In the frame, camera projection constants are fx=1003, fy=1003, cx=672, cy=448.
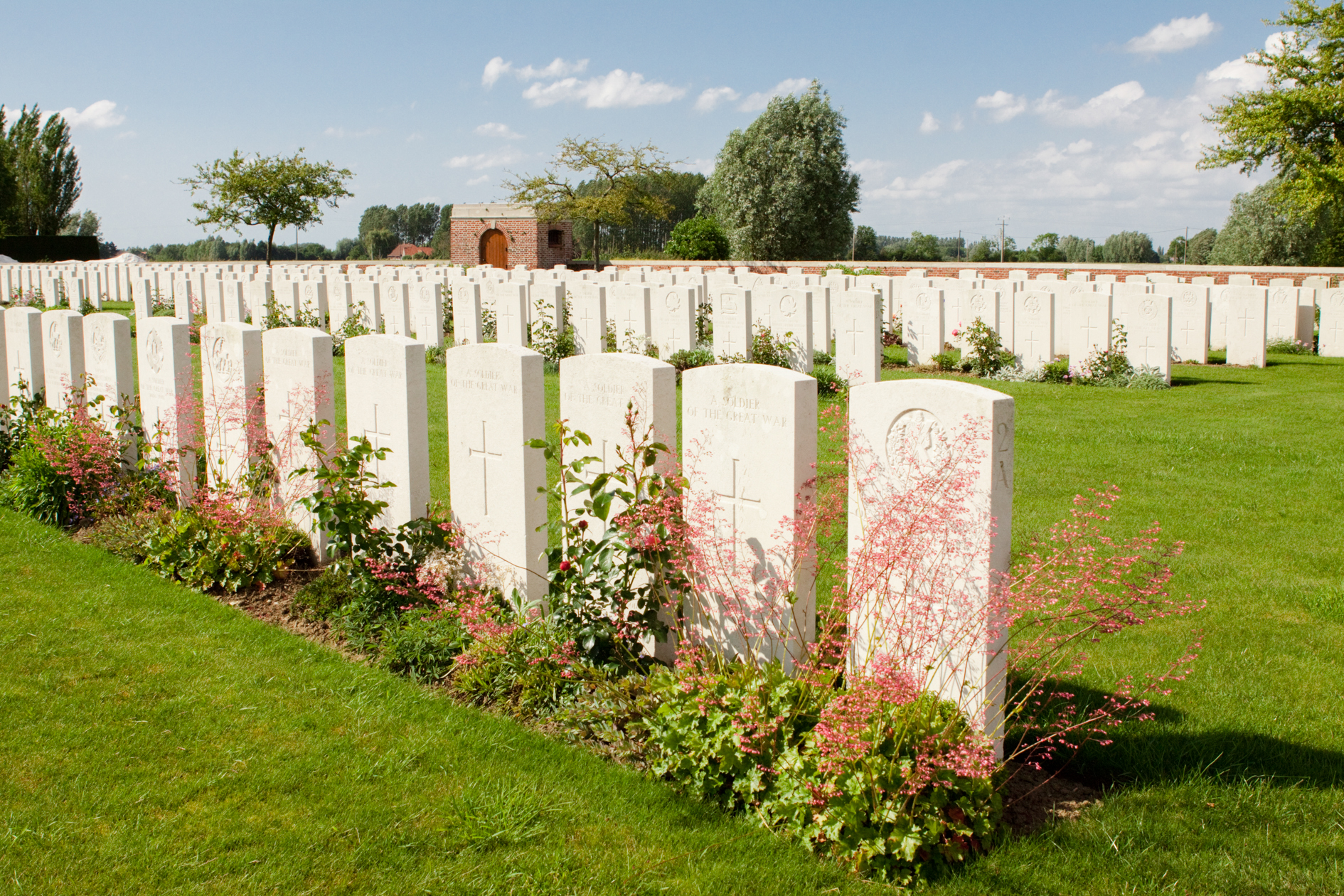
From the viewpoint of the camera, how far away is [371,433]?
5.35 meters

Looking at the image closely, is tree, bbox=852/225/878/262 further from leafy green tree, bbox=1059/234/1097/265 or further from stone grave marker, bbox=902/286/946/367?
stone grave marker, bbox=902/286/946/367

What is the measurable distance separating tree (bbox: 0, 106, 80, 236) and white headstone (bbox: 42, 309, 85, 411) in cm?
5141

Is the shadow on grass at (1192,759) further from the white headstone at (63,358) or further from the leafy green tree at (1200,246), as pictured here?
the leafy green tree at (1200,246)

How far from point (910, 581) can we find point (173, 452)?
16.0 ft

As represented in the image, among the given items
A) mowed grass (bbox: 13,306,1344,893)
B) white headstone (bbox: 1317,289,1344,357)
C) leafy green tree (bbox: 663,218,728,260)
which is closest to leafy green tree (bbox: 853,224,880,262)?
leafy green tree (bbox: 663,218,728,260)

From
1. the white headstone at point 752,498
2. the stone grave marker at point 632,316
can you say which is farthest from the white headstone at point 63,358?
the stone grave marker at point 632,316

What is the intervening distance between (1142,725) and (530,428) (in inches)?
108

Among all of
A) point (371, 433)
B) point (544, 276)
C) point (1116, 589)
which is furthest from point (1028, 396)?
point (544, 276)

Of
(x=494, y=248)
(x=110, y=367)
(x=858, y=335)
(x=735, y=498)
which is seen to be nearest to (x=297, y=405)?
(x=110, y=367)

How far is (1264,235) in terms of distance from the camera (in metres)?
37.8

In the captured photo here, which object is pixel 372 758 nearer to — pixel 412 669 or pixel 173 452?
pixel 412 669

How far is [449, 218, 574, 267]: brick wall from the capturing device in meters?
40.7

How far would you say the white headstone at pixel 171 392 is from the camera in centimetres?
629

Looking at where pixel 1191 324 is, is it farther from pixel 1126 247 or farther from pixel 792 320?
pixel 1126 247
